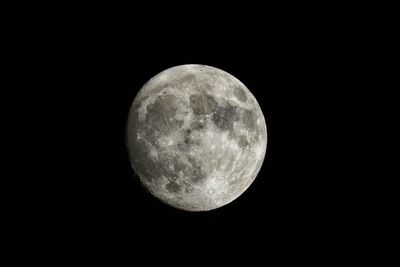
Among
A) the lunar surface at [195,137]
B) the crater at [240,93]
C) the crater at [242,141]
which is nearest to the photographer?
the lunar surface at [195,137]

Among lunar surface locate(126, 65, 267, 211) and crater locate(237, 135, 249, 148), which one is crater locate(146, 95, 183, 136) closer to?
lunar surface locate(126, 65, 267, 211)

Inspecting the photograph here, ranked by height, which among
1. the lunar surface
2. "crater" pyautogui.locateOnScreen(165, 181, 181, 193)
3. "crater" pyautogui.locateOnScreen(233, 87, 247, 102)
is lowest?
"crater" pyautogui.locateOnScreen(165, 181, 181, 193)

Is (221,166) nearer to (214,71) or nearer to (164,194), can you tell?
(164,194)

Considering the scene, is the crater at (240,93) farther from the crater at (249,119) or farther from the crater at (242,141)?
the crater at (242,141)

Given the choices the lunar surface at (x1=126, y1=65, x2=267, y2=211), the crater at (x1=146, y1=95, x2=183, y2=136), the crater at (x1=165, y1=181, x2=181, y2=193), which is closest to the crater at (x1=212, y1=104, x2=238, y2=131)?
the lunar surface at (x1=126, y1=65, x2=267, y2=211)

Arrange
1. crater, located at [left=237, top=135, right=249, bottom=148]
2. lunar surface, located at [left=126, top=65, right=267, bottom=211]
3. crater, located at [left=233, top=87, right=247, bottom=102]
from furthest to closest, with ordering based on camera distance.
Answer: crater, located at [left=233, top=87, right=247, bottom=102], crater, located at [left=237, top=135, right=249, bottom=148], lunar surface, located at [left=126, top=65, right=267, bottom=211]

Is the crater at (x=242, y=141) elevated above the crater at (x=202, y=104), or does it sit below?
below

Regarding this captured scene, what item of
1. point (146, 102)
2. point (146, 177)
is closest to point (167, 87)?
point (146, 102)

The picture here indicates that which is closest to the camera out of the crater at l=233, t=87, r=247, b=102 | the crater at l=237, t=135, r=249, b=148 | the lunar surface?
the lunar surface

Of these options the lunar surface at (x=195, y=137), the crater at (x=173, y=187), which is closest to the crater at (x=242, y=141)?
the lunar surface at (x=195, y=137)
